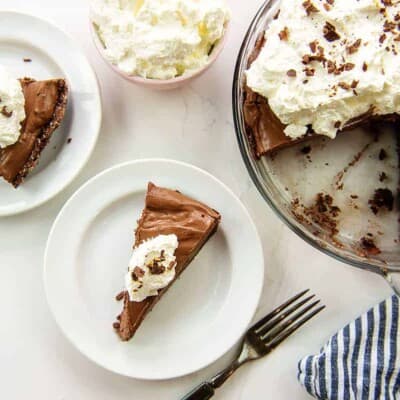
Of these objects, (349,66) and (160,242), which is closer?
(349,66)

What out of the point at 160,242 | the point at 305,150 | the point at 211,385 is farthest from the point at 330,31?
the point at 211,385

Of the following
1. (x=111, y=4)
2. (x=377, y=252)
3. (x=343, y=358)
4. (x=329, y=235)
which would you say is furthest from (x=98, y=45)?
(x=343, y=358)

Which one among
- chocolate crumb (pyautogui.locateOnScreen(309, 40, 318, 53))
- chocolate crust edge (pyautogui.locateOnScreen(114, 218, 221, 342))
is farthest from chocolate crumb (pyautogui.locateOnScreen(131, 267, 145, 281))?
chocolate crumb (pyautogui.locateOnScreen(309, 40, 318, 53))

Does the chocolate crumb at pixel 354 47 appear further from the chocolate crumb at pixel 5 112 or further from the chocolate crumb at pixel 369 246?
the chocolate crumb at pixel 5 112

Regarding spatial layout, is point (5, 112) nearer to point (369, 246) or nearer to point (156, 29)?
point (156, 29)

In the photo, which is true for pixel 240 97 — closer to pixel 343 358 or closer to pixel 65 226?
pixel 65 226

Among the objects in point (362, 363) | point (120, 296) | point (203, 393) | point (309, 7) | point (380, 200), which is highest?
point (309, 7)
